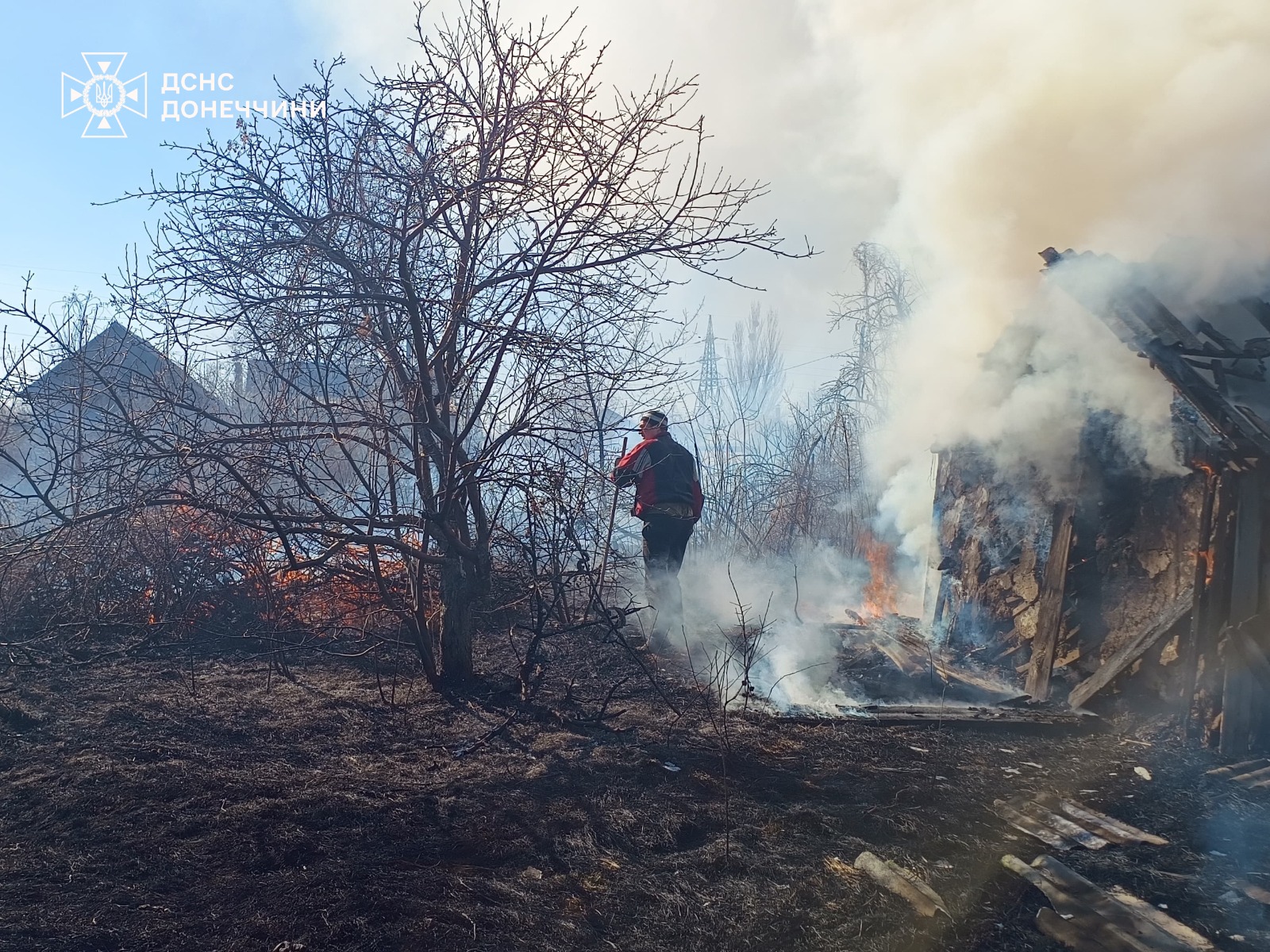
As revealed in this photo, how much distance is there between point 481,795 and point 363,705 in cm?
168

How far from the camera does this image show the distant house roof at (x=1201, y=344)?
5.21m

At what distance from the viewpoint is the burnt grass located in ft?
8.97

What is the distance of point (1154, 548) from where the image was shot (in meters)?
6.20

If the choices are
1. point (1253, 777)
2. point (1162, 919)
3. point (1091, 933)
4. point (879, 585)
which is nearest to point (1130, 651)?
point (1253, 777)

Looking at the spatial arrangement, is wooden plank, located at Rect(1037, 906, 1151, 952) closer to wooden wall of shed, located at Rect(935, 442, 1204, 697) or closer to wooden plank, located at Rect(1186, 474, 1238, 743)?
wooden plank, located at Rect(1186, 474, 1238, 743)

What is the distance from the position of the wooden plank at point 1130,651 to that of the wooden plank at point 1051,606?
11.7 inches

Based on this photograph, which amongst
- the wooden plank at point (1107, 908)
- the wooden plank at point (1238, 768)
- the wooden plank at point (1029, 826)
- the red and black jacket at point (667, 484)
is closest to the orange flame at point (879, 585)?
the red and black jacket at point (667, 484)

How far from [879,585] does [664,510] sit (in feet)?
17.1

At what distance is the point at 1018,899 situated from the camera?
3.08 meters

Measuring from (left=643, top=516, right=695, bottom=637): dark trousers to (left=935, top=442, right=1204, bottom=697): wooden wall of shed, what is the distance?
3054 mm

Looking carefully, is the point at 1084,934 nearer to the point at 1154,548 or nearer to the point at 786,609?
the point at 1154,548

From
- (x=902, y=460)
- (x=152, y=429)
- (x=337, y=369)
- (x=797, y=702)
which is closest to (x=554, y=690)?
(x=797, y=702)

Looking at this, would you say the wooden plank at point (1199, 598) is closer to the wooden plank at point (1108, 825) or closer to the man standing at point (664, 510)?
the wooden plank at point (1108, 825)

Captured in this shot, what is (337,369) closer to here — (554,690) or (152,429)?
(152,429)
